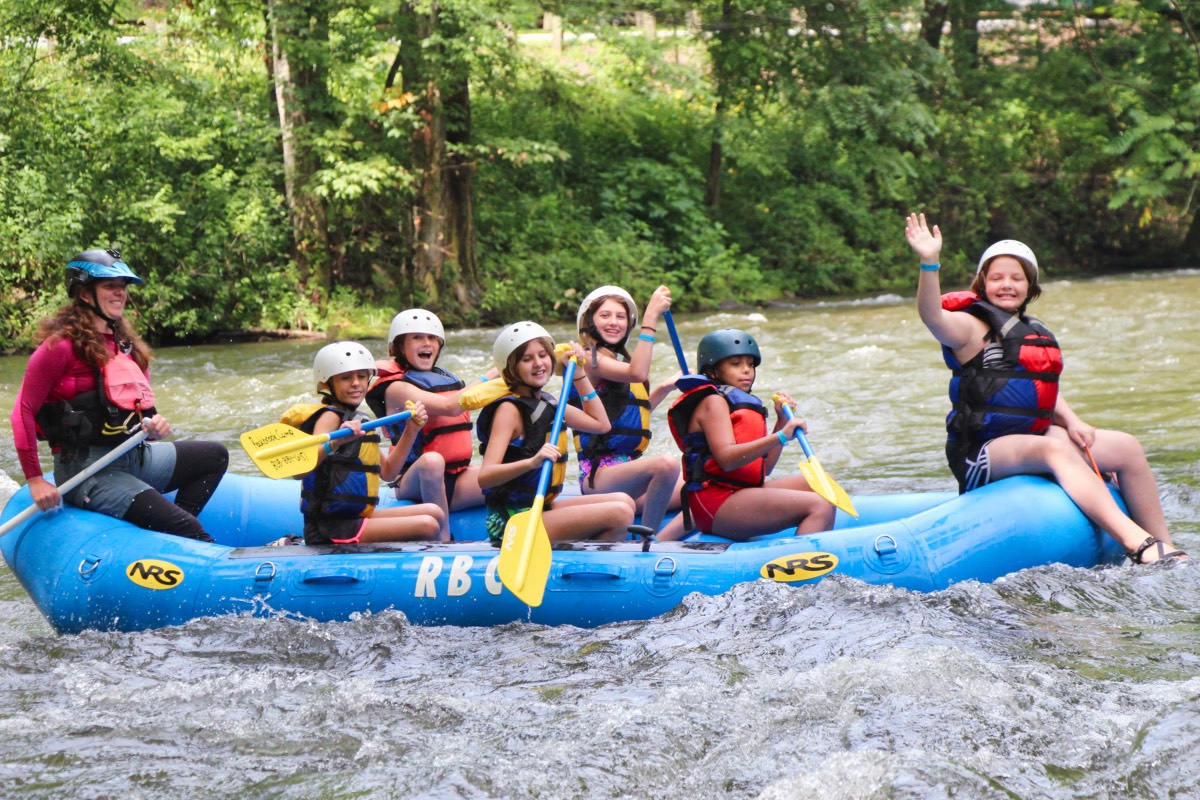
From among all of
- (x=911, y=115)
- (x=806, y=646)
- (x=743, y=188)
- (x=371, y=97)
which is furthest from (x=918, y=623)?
(x=743, y=188)

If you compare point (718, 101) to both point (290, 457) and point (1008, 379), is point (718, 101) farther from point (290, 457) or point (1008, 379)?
point (290, 457)

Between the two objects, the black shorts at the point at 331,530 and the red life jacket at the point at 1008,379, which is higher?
the red life jacket at the point at 1008,379

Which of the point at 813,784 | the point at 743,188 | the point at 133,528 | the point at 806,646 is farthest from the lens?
the point at 743,188

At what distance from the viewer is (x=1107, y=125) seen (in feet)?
60.8

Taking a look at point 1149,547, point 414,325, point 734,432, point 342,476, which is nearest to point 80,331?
point 342,476

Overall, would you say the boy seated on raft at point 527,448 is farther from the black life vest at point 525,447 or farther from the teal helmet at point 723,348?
the teal helmet at point 723,348

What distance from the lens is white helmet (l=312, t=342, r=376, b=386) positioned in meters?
4.50

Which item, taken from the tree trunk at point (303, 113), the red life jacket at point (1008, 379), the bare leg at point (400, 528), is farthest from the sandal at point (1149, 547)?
the tree trunk at point (303, 113)

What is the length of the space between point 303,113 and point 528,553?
10.3 metres

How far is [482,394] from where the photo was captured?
445 cm

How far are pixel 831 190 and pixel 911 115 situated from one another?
8.19ft

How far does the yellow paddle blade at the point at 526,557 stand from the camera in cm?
400

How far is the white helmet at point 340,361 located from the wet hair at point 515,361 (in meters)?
0.49

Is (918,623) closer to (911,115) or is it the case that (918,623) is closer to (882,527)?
(882,527)
